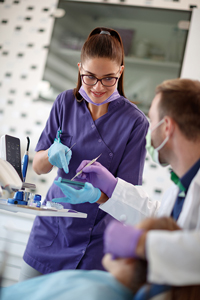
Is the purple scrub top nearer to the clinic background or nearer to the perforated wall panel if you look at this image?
the clinic background

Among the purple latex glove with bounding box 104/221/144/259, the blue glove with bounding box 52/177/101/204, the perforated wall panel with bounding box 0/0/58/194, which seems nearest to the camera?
the purple latex glove with bounding box 104/221/144/259

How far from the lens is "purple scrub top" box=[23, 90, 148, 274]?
172 centimetres

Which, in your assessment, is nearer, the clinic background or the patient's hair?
the patient's hair

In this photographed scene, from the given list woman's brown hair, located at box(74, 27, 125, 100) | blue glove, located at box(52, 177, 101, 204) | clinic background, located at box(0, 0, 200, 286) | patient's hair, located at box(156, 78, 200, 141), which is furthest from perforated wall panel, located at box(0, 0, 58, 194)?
patient's hair, located at box(156, 78, 200, 141)

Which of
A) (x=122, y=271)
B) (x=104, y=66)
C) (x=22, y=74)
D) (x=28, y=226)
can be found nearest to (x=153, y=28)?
(x=22, y=74)

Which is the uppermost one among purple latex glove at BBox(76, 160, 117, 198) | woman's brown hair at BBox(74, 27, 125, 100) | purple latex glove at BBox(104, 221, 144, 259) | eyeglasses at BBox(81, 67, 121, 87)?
woman's brown hair at BBox(74, 27, 125, 100)

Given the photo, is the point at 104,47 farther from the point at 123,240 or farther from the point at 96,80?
the point at 123,240

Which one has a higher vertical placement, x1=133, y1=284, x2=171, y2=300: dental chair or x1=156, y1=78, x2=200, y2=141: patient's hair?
x1=156, y1=78, x2=200, y2=141: patient's hair

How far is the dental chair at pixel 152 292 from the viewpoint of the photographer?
95 centimetres

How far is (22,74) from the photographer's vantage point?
12.1ft

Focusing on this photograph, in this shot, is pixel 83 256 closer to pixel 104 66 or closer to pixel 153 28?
pixel 104 66

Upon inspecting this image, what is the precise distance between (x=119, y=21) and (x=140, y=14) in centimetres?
23

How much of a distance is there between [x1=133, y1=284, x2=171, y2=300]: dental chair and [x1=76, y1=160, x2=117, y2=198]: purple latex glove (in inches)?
29.5

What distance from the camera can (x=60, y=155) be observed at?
170 centimetres
